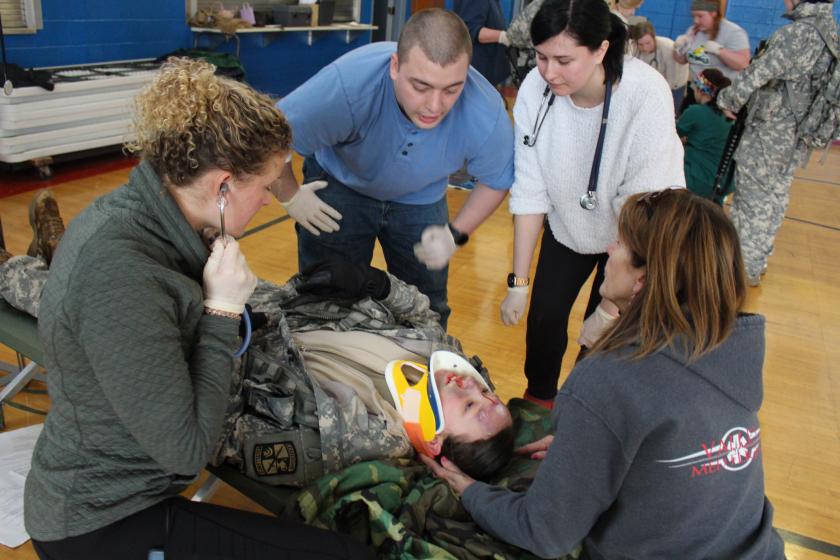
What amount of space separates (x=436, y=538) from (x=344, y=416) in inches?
14.2

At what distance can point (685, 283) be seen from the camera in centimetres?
114

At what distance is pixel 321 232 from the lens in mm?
2273

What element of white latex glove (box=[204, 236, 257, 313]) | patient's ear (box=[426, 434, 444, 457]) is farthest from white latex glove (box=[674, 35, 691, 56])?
white latex glove (box=[204, 236, 257, 313])

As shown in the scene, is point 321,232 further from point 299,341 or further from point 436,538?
point 436,538

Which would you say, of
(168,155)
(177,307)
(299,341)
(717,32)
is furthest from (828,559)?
(717,32)

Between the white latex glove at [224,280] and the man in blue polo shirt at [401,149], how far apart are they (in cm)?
81

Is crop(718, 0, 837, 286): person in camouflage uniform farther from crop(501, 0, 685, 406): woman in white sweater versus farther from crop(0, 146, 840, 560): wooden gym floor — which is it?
crop(501, 0, 685, 406): woman in white sweater

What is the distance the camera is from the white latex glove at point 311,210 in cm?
214

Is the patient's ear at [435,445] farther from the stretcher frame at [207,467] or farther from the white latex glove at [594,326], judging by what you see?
the white latex glove at [594,326]

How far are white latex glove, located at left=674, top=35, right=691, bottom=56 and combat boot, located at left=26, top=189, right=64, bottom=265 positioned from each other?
4.09 meters

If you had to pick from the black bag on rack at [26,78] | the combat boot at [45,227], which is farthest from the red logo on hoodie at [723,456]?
the black bag on rack at [26,78]

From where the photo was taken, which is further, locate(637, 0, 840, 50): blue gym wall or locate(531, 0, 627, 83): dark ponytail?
locate(637, 0, 840, 50): blue gym wall

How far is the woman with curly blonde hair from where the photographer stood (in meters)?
1.09

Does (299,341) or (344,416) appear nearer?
(344,416)
